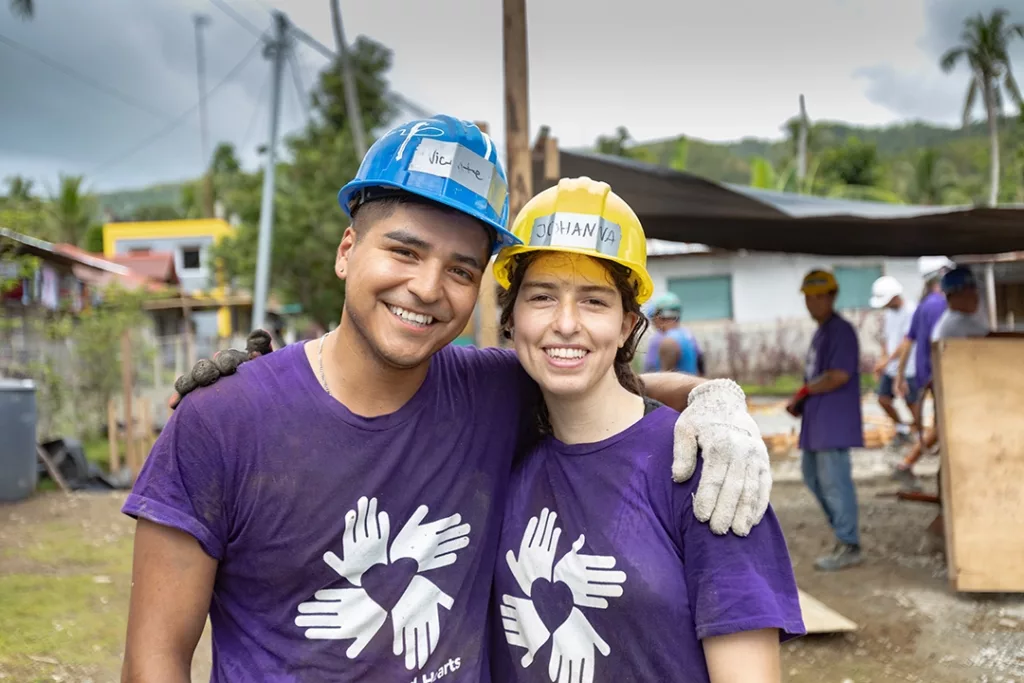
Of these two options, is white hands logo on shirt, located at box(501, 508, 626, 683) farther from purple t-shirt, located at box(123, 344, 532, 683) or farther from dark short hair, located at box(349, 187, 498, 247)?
dark short hair, located at box(349, 187, 498, 247)

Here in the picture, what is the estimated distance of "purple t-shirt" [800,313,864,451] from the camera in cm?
606

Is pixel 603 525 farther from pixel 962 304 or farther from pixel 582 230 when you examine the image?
pixel 962 304

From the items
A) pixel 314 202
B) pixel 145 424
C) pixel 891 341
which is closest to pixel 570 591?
pixel 145 424

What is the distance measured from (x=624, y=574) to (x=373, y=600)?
538 mm

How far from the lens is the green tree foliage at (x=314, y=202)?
2305cm

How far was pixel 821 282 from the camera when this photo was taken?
6.30 metres

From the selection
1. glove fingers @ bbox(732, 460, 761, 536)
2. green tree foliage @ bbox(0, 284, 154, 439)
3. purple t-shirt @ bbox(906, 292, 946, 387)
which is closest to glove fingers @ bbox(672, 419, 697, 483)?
glove fingers @ bbox(732, 460, 761, 536)

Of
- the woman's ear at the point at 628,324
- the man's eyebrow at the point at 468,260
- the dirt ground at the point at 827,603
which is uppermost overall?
the man's eyebrow at the point at 468,260

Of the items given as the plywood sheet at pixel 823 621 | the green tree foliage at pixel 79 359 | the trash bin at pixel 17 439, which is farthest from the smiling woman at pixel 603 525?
the green tree foliage at pixel 79 359

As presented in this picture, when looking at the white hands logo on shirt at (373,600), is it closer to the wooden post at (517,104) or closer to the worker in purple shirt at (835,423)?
the wooden post at (517,104)

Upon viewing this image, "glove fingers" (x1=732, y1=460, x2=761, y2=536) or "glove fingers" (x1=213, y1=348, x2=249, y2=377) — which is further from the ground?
"glove fingers" (x1=213, y1=348, x2=249, y2=377)

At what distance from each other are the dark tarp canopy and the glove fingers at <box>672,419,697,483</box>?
396cm

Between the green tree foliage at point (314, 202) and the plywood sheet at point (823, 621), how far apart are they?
18538mm

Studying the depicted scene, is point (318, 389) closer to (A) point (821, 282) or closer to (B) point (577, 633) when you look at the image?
(B) point (577, 633)
